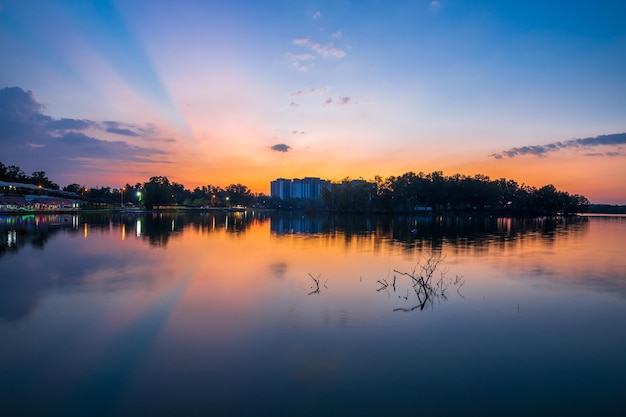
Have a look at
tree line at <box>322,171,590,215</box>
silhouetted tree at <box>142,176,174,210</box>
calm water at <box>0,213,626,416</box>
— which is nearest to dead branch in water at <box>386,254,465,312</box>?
calm water at <box>0,213,626,416</box>

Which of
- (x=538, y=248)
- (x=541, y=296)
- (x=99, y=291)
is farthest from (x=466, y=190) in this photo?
(x=99, y=291)

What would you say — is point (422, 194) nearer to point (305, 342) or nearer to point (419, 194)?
point (419, 194)

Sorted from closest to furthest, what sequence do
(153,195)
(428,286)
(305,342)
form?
(305,342) < (428,286) < (153,195)

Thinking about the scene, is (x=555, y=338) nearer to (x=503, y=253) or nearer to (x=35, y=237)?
(x=503, y=253)

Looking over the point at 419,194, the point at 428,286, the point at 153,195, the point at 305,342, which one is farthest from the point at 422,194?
the point at 305,342

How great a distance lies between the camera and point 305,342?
941 cm

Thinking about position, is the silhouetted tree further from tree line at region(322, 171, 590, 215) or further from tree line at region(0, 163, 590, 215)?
tree line at region(322, 171, 590, 215)

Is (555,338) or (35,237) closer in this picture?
(555,338)

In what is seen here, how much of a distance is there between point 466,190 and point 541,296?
11146 cm

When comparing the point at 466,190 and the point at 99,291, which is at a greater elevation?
the point at 466,190

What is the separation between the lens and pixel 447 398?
270 inches

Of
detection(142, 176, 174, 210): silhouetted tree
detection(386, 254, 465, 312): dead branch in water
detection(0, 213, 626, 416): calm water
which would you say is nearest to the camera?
detection(0, 213, 626, 416): calm water

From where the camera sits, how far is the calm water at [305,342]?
6.72 meters

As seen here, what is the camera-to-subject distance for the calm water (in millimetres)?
6723
